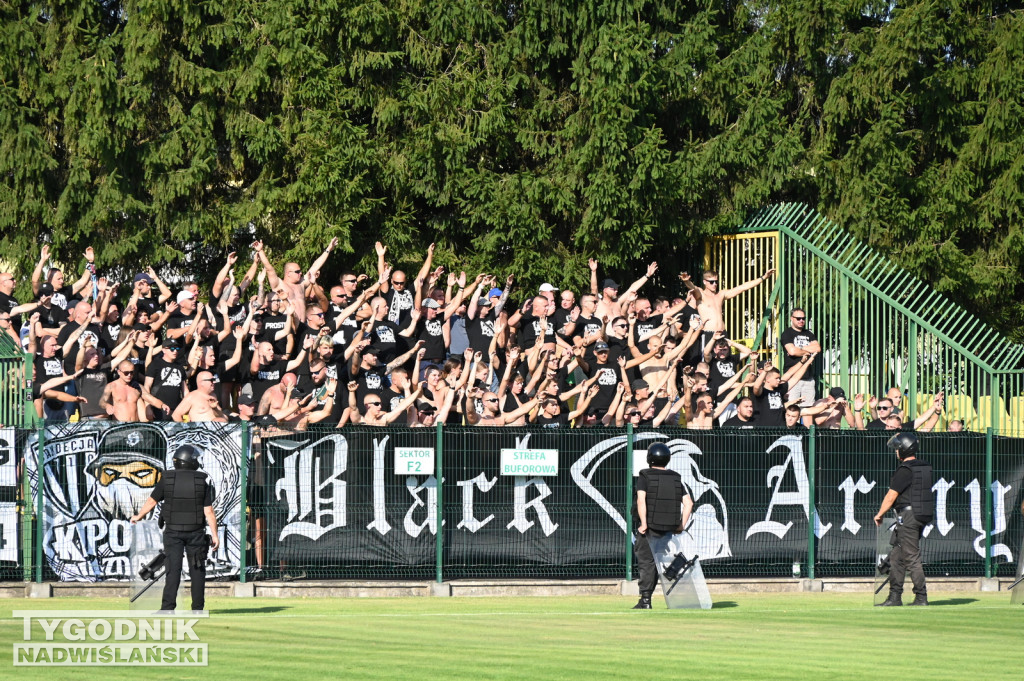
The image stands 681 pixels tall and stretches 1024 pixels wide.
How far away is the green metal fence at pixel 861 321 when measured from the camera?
78.2 ft

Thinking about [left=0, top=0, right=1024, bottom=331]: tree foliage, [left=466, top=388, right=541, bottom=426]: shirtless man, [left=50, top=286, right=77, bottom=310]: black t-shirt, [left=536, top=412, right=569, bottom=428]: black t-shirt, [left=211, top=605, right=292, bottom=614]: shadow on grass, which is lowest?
[left=211, top=605, right=292, bottom=614]: shadow on grass

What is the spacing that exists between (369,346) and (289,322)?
1.17 metres

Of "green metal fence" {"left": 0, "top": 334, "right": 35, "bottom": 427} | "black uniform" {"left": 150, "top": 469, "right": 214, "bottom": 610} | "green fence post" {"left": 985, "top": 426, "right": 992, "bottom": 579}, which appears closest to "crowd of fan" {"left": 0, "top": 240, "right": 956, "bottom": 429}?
"green metal fence" {"left": 0, "top": 334, "right": 35, "bottom": 427}

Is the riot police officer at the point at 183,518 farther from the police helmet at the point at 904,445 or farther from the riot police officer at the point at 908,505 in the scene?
the police helmet at the point at 904,445

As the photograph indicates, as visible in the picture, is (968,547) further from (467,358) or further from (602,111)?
(602,111)

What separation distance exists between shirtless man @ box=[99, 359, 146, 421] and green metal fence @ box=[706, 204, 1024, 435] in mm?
Result: 10679

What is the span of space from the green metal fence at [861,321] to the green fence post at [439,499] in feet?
25.5

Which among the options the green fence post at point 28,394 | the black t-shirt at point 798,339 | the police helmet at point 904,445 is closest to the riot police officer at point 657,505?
the police helmet at point 904,445

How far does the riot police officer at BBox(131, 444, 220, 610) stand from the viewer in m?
15.0

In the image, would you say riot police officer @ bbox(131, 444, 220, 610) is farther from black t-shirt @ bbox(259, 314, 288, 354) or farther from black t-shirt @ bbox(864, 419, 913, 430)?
black t-shirt @ bbox(864, 419, 913, 430)

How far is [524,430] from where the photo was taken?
19156 millimetres

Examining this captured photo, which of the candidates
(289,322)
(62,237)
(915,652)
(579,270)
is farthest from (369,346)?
(915,652)

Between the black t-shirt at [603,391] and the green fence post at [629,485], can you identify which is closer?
the green fence post at [629,485]

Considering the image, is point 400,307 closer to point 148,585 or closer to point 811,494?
point 811,494
